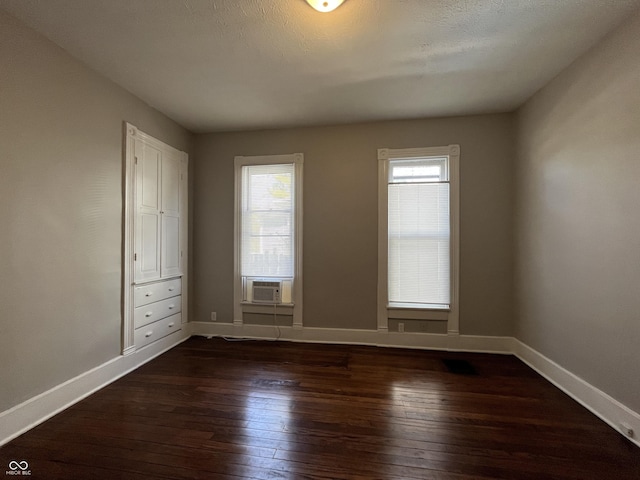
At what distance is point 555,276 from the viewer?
254 centimetres

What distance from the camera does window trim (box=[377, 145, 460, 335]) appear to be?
3330 millimetres

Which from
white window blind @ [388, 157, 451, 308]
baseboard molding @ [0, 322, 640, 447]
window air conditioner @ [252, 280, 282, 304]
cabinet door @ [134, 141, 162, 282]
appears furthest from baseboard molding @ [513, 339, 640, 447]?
cabinet door @ [134, 141, 162, 282]

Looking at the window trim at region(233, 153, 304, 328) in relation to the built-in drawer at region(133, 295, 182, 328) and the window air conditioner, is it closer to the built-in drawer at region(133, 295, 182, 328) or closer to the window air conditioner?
the window air conditioner

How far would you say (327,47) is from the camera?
213 centimetres

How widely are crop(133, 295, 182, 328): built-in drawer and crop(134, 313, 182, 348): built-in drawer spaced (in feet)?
0.17

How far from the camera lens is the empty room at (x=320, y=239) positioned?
1.79m

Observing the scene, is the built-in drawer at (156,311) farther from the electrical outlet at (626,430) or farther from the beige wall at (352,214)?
the electrical outlet at (626,430)

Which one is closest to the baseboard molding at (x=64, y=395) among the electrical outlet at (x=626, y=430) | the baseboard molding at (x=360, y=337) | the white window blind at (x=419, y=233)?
the baseboard molding at (x=360, y=337)

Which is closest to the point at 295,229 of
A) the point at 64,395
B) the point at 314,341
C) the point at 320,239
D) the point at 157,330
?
the point at 320,239

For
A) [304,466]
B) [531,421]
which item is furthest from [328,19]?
[531,421]

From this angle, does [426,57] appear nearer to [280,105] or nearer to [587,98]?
[587,98]

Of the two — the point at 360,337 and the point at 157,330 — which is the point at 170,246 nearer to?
the point at 157,330

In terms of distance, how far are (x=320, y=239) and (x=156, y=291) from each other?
1.95 meters

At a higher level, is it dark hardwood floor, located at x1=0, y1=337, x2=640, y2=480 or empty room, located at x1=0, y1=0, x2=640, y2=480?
empty room, located at x1=0, y1=0, x2=640, y2=480
